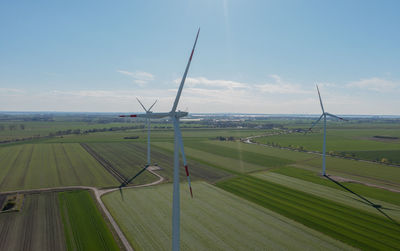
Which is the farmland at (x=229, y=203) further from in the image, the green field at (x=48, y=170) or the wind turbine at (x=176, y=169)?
the wind turbine at (x=176, y=169)

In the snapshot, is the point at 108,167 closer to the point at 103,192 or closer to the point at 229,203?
the point at 103,192

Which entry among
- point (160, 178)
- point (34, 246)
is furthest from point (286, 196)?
point (34, 246)

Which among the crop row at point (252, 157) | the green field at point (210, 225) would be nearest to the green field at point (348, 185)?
the crop row at point (252, 157)

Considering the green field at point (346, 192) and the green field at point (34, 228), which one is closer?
the green field at point (34, 228)

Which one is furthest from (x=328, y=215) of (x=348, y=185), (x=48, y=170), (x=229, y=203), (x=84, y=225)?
(x=48, y=170)

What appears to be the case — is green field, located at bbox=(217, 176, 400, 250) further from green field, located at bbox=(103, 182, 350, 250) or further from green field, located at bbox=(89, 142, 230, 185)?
green field, located at bbox=(89, 142, 230, 185)

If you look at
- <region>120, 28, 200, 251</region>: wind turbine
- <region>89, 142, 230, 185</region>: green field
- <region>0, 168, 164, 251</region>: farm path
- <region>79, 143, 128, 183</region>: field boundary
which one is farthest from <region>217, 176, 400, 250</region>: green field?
<region>79, 143, 128, 183</region>: field boundary
